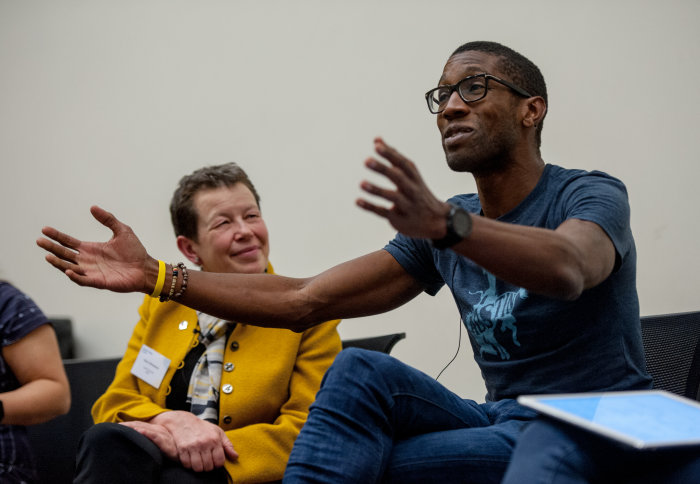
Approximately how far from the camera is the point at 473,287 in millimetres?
1503

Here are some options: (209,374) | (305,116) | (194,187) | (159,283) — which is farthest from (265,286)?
(305,116)

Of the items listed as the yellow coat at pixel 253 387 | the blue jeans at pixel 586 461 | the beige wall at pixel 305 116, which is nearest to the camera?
the blue jeans at pixel 586 461

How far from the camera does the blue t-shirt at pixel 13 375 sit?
155 centimetres

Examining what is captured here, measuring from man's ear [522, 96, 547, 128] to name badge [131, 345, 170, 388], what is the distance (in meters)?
1.12

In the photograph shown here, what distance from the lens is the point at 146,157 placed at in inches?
115

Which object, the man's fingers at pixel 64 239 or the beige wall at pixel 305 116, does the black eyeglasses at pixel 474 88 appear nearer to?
the man's fingers at pixel 64 239

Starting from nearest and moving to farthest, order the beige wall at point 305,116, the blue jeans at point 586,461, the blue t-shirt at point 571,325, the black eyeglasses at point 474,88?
the blue jeans at point 586,461
the blue t-shirt at point 571,325
the black eyeglasses at point 474,88
the beige wall at point 305,116

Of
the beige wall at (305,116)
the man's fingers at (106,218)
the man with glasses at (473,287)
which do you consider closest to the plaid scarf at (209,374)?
the man with glasses at (473,287)

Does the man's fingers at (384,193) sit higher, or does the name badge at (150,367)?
the man's fingers at (384,193)

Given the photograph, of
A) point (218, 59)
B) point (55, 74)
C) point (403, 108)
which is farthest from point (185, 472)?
point (55, 74)

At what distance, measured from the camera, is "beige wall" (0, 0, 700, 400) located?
258 centimetres

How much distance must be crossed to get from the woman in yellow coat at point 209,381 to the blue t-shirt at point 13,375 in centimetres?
12

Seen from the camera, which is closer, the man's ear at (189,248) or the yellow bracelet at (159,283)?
the yellow bracelet at (159,283)

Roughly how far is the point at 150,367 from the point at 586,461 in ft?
4.11
